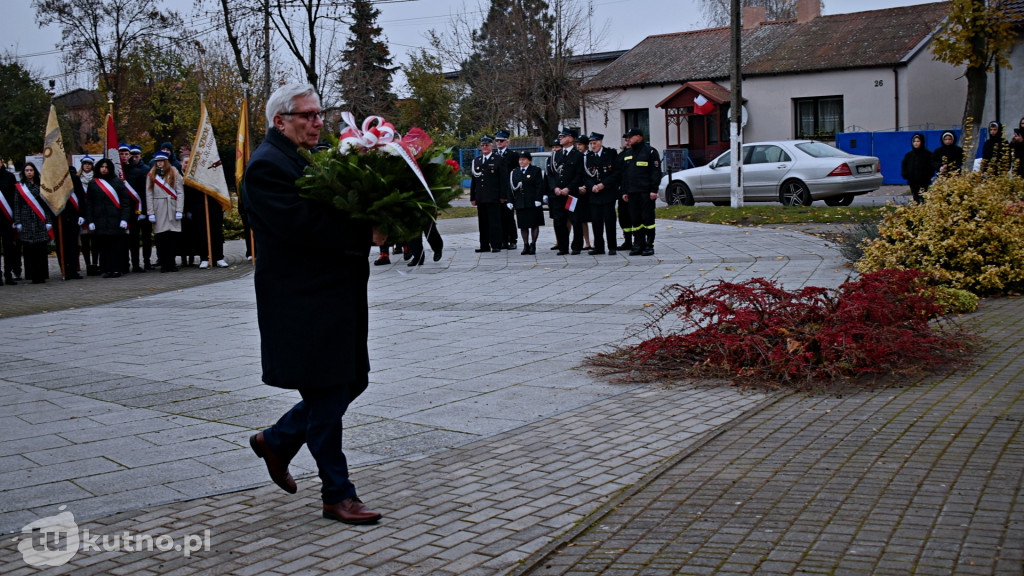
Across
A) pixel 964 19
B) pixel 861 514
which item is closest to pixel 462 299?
pixel 861 514

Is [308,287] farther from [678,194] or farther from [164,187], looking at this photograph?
[678,194]

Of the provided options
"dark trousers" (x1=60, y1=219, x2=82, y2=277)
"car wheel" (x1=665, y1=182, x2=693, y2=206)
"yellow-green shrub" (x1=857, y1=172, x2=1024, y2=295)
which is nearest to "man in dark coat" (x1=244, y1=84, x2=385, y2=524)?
"yellow-green shrub" (x1=857, y1=172, x2=1024, y2=295)

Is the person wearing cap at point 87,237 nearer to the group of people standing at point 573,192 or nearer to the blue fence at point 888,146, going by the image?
the group of people standing at point 573,192

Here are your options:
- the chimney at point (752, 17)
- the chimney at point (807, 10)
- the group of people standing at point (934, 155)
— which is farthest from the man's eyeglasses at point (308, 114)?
the chimney at point (752, 17)

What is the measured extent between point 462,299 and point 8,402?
5.70 m

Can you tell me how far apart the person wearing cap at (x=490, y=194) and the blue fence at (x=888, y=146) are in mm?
17266

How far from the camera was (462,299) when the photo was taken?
39.2 ft

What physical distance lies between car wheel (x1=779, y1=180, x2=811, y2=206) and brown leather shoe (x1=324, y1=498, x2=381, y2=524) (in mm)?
19222

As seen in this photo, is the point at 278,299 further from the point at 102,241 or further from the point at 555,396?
the point at 102,241

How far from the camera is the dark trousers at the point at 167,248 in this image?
17031 mm

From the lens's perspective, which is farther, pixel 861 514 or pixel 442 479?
pixel 442 479

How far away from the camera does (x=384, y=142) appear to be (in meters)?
4.27

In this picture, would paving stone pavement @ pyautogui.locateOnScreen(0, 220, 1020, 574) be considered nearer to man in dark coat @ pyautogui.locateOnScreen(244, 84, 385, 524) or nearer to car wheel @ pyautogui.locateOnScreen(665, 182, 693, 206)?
man in dark coat @ pyautogui.locateOnScreen(244, 84, 385, 524)

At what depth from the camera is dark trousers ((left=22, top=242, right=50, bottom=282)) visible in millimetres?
15922
